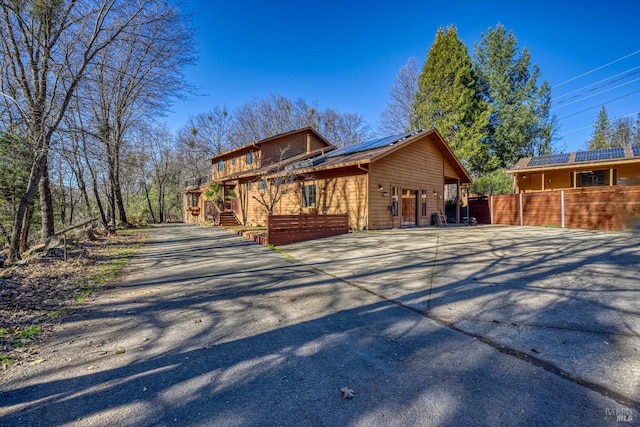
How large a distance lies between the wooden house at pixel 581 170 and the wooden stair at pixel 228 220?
17.7 m

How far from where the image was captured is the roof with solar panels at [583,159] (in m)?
15.5

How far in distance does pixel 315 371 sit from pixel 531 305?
290 cm

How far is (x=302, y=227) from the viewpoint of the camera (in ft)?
34.8

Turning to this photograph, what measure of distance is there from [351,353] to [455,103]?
26687mm

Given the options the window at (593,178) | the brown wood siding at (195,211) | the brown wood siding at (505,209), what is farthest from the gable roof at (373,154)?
the brown wood siding at (195,211)

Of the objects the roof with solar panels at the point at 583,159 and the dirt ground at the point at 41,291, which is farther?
the roof with solar panels at the point at 583,159

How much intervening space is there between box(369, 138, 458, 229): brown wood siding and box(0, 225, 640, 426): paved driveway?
298 inches

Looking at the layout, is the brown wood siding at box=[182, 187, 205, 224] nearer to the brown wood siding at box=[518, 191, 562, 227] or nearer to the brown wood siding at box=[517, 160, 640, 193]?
the brown wood siding at box=[518, 191, 562, 227]

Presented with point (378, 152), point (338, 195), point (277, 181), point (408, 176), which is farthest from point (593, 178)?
point (277, 181)

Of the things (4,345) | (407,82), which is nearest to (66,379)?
(4,345)

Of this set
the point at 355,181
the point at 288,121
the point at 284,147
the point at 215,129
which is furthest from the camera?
the point at 215,129

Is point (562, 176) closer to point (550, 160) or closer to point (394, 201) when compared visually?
point (550, 160)

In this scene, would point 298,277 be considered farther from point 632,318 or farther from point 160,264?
point 632,318

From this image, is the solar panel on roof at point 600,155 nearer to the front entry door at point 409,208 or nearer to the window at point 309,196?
the front entry door at point 409,208
